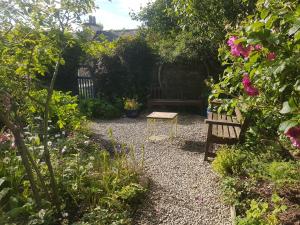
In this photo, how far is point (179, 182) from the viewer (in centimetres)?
401

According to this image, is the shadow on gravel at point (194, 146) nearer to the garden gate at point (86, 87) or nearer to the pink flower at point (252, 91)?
the pink flower at point (252, 91)

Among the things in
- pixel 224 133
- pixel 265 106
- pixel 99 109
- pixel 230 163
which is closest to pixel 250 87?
pixel 265 106

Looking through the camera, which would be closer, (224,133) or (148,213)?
(148,213)

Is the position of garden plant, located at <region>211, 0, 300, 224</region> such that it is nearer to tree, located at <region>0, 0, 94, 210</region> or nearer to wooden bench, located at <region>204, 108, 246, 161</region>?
wooden bench, located at <region>204, 108, 246, 161</region>

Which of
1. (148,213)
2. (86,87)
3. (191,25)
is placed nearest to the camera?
(148,213)

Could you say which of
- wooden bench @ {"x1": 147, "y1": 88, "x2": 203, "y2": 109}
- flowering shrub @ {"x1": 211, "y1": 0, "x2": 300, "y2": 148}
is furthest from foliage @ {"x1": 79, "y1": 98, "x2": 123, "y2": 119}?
flowering shrub @ {"x1": 211, "y1": 0, "x2": 300, "y2": 148}

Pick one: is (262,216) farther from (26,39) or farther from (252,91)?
(26,39)

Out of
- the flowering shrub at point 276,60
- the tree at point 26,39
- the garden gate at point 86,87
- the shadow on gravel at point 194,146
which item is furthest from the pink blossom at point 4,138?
the garden gate at point 86,87

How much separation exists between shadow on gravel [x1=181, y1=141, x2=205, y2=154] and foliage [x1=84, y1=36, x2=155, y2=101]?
3.96m

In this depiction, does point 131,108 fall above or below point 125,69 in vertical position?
below

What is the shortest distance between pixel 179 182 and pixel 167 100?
5343 millimetres

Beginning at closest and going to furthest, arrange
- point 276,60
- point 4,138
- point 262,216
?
point 276,60 → point 262,216 → point 4,138

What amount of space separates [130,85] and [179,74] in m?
1.70

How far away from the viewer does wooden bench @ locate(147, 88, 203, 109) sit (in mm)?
8930
